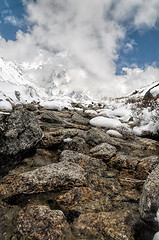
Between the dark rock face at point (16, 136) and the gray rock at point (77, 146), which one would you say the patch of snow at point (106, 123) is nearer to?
the gray rock at point (77, 146)

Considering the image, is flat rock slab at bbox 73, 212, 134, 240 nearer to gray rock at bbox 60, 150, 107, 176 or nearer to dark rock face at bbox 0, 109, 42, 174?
gray rock at bbox 60, 150, 107, 176

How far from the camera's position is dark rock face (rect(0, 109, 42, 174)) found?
460 centimetres

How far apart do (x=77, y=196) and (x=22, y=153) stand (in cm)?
277

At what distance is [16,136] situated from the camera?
16.4 feet

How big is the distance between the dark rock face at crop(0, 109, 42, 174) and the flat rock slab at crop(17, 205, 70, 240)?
2.11 metres

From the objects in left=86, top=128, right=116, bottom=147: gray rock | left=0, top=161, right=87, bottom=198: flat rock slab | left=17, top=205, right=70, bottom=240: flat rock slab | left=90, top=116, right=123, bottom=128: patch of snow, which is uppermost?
left=90, top=116, right=123, bottom=128: patch of snow

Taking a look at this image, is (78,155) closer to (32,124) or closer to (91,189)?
(91,189)

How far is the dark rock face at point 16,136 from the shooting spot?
4602 mm

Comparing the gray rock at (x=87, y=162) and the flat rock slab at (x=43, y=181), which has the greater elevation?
the gray rock at (x=87, y=162)

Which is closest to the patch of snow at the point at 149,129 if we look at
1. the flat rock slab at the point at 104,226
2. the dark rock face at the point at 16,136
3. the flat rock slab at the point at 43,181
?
the flat rock slab at the point at 43,181

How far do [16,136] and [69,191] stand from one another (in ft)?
9.45

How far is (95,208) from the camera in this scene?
352 centimetres

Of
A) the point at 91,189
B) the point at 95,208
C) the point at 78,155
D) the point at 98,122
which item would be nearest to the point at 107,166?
the point at 78,155

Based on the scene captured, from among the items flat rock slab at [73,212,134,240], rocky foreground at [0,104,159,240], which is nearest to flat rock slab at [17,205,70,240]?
rocky foreground at [0,104,159,240]
